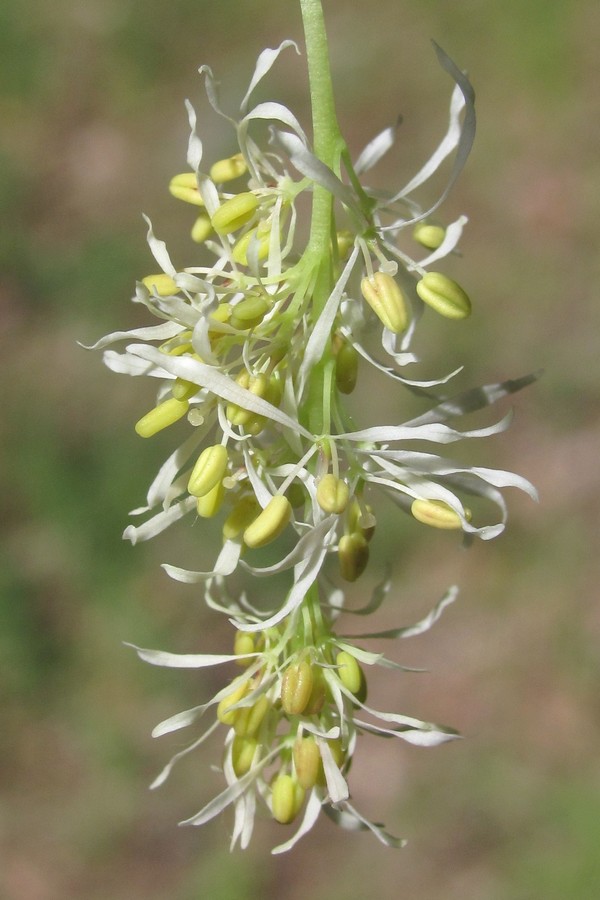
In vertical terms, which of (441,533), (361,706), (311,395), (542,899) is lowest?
(542,899)

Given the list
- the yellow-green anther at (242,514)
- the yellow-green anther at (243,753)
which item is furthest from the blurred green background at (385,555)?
the yellow-green anther at (242,514)

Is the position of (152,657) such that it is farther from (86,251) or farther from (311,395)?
(86,251)

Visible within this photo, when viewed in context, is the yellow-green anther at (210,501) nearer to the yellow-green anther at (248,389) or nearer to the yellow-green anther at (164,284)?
the yellow-green anther at (248,389)

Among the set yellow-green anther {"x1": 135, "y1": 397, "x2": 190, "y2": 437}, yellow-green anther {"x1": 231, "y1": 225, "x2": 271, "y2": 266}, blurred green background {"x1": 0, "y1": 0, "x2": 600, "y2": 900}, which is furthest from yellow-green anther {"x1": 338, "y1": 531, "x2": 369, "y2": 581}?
blurred green background {"x1": 0, "y1": 0, "x2": 600, "y2": 900}

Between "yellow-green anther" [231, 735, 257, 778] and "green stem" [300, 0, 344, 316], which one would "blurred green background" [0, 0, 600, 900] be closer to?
"yellow-green anther" [231, 735, 257, 778]

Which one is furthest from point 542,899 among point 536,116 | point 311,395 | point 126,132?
point 126,132

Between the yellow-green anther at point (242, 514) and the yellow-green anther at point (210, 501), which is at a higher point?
the yellow-green anther at point (210, 501)

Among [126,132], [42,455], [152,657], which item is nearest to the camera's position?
[152,657]
